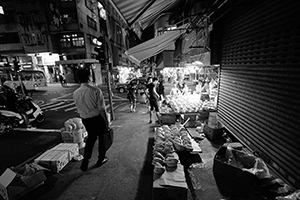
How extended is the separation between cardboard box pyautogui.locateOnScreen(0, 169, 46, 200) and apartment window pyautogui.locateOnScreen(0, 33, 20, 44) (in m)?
35.5

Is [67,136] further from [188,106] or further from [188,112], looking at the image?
[188,106]

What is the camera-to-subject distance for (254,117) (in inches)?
150

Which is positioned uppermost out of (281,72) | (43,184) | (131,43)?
(131,43)

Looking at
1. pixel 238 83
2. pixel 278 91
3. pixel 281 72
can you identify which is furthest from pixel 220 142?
pixel 281 72

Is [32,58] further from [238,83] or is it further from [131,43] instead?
[238,83]

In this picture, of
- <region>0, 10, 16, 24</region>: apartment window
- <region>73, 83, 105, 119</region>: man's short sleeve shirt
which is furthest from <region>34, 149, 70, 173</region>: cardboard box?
<region>0, 10, 16, 24</region>: apartment window

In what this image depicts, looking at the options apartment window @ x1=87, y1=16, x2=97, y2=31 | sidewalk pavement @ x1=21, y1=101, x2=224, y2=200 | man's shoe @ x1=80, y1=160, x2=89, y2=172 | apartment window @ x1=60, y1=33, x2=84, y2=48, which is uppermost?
apartment window @ x1=87, y1=16, x2=97, y2=31

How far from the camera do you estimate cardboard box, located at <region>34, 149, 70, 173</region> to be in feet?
11.8

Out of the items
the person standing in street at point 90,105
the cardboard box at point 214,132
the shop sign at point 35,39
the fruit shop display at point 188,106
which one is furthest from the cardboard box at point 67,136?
the shop sign at point 35,39

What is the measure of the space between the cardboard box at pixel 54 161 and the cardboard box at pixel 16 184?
0.41 m

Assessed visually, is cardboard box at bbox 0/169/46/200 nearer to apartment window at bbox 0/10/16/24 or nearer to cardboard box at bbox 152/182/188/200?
cardboard box at bbox 152/182/188/200

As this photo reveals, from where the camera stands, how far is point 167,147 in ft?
11.5

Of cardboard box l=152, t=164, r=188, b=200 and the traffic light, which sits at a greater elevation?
the traffic light

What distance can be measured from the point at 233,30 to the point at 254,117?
10.2ft
